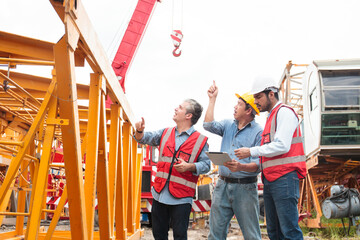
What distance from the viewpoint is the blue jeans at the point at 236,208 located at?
3338 millimetres

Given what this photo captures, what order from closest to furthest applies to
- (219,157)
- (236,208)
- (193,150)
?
(219,157) < (236,208) < (193,150)

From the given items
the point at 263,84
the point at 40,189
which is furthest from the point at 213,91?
the point at 40,189

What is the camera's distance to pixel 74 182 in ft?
8.89

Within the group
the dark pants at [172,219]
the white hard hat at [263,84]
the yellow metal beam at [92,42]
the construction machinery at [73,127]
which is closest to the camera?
the yellow metal beam at [92,42]

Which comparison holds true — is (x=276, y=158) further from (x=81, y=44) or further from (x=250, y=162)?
(x=81, y=44)

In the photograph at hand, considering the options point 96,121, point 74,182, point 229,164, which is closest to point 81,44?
point 96,121

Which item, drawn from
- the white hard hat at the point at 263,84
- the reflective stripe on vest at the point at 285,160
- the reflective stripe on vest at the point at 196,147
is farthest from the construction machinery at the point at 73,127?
the reflective stripe on vest at the point at 285,160

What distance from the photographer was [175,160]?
349cm

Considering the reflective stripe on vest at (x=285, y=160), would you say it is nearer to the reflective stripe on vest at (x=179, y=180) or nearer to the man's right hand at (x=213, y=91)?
the reflective stripe on vest at (x=179, y=180)

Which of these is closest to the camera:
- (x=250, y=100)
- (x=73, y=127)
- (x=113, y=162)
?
(x=73, y=127)

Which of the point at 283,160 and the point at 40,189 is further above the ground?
the point at 283,160

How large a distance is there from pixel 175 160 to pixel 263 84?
104cm

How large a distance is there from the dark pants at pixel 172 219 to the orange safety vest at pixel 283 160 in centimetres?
78

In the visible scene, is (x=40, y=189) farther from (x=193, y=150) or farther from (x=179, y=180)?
(x=193, y=150)
